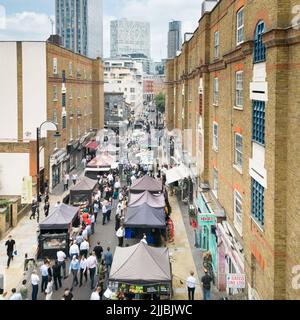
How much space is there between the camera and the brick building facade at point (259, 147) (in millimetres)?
9953

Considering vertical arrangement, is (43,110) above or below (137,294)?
above

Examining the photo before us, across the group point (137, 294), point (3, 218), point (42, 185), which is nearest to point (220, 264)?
point (137, 294)

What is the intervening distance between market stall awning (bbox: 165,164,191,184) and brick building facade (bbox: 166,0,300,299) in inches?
418

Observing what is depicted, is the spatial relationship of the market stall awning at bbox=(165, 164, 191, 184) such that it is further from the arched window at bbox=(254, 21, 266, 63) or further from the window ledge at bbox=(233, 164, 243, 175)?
the arched window at bbox=(254, 21, 266, 63)

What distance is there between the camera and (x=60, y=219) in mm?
21297

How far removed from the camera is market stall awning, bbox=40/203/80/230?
20812 millimetres

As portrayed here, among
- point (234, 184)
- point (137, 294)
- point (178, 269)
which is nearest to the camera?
point (137, 294)

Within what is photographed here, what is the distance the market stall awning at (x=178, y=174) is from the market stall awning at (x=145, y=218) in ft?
26.4

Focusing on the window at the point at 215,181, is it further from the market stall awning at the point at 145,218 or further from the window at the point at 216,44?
the window at the point at 216,44

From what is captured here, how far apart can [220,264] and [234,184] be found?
326cm

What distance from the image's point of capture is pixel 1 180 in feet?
108

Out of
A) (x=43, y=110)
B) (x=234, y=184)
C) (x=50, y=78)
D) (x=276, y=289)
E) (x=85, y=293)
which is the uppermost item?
(x=50, y=78)

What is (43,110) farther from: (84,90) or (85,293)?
(85,293)

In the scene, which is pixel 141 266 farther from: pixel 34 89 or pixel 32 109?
pixel 34 89
